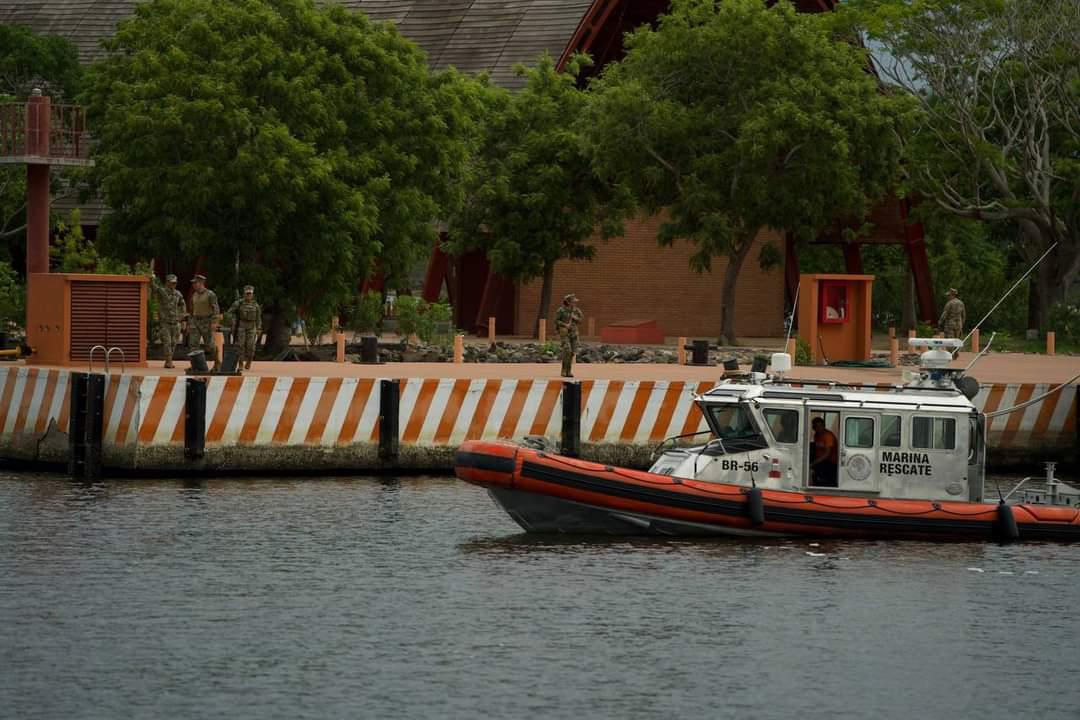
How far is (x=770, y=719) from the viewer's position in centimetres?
1805

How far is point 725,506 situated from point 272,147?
77.2ft

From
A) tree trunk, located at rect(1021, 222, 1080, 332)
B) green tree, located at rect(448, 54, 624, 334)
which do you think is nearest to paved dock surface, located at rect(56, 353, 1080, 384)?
green tree, located at rect(448, 54, 624, 334)

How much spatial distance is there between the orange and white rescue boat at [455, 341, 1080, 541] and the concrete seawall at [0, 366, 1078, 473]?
24.3 feet

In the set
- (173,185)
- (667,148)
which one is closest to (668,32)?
(667,148)

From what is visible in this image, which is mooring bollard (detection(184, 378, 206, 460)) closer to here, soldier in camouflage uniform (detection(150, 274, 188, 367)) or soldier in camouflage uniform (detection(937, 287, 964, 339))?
soldier in camouflage uniform (detection(150, 274, 188, 367))

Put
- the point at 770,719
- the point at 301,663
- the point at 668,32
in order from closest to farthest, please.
→ the point at 770,719
the point at 301,663
the point at 668,32

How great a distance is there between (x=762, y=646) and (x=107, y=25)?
67.0 metres

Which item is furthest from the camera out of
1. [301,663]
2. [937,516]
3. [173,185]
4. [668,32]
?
[668,32]

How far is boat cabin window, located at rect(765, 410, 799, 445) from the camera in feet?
86.9

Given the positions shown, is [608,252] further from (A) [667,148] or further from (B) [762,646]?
(B) [762,646]

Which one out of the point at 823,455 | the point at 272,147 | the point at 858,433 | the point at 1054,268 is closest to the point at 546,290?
the point at 1054,268

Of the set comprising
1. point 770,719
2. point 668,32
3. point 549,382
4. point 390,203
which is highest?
point 668,32

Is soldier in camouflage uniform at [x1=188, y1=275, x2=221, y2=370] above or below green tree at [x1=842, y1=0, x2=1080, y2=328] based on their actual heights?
below

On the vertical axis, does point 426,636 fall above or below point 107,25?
below
